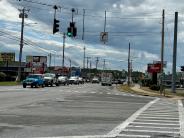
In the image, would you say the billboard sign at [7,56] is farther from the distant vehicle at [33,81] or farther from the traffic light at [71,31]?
the traffic light at [71,31]

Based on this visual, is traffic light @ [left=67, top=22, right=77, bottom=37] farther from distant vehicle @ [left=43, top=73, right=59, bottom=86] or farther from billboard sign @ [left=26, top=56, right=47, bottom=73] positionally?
billboard sign @ [left=26, top=56, right=47, bottom=73]

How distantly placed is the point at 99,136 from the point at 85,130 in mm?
1433

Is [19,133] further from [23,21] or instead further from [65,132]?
[23,21]

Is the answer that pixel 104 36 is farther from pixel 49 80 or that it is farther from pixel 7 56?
pixel 7 56

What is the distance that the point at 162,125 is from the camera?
19.2 meters

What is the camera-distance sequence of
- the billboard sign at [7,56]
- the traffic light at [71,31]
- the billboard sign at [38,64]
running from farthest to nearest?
the billboard sign at [7,56] → the billboard sign at [38,64] → the traffic light at [71,31]

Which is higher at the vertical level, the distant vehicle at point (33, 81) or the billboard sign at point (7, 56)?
the billboard sign at point (7, 56)

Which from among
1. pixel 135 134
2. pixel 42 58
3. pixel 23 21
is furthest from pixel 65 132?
pixel 42 58

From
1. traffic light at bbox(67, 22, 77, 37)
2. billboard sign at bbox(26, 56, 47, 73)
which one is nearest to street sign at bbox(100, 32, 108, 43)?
traffic light at bbox(67, 22, 77, 37)

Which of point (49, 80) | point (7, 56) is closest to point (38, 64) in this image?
point (7, 56)

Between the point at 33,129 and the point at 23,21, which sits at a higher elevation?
the point at 23,21

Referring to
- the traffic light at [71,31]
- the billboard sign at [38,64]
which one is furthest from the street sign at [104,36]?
the billboard sign at [38,64]

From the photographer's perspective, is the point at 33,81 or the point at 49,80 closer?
the point at 33,81

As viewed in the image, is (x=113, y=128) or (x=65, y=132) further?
(x=113, y=128)
